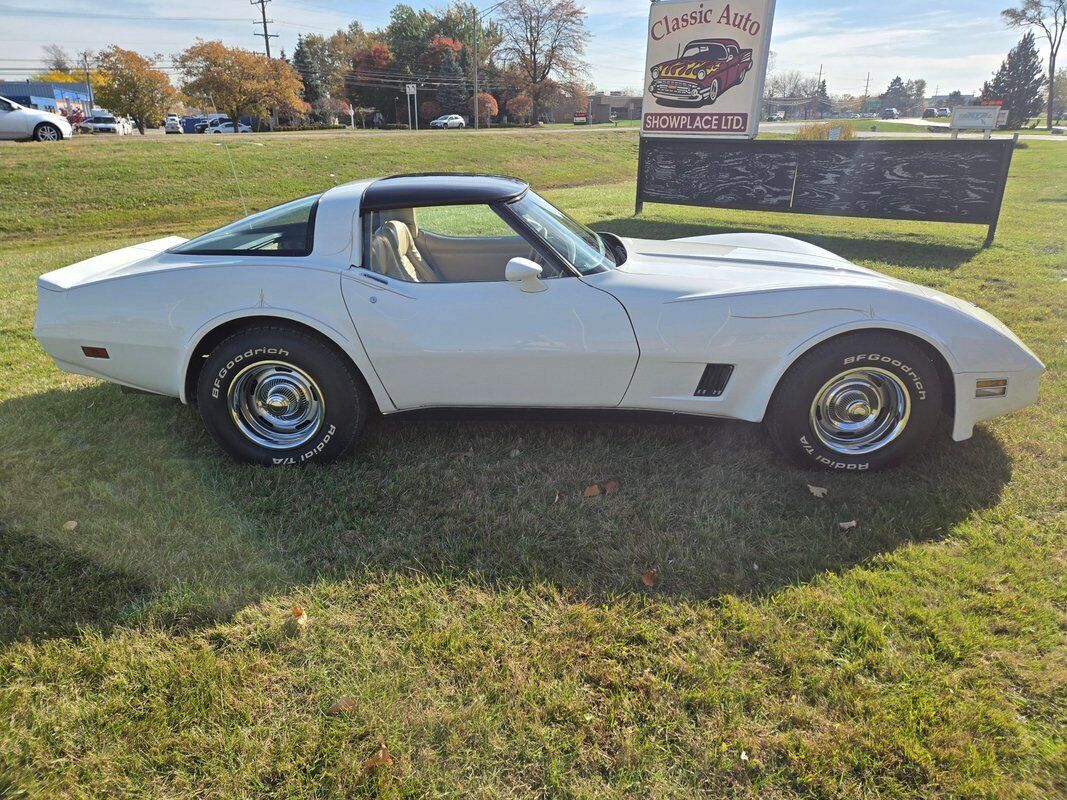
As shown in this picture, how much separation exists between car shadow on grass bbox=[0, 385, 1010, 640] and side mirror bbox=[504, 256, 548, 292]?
0.78 metres

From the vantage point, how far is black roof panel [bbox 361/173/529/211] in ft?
10.7

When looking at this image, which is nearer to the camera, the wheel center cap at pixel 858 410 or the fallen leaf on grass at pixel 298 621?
the fallen leaf on grass at pixel 298 621

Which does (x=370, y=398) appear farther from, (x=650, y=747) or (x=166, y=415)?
(x=650, y=747)

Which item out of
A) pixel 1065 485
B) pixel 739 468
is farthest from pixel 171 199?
pixel 1065 485

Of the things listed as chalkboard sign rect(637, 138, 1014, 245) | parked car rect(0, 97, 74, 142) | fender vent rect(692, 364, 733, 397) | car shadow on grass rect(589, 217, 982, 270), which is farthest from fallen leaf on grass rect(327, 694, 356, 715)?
parked car rect(0, 97, 74, 142)

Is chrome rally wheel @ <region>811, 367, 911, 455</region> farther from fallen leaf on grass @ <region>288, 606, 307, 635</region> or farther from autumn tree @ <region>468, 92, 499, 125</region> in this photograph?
autumn tree @ <region>468, 92, 499, 125</region>

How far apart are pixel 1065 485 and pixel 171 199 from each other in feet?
56.7

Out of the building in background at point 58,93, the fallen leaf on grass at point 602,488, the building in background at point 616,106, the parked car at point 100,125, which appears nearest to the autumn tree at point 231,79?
the parked car at point 100,125

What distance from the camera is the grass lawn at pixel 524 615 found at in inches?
73.1

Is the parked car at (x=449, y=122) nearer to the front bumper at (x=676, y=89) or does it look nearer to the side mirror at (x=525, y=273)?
the front bumper at (x=676, y=89)

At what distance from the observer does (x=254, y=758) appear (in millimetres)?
1874

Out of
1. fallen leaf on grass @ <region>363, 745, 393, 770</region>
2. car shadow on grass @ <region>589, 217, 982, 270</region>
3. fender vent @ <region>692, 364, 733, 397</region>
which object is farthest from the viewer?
car shadow on grass @ <region>589, 217, 982, 270</region>

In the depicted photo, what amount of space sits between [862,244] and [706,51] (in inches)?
182

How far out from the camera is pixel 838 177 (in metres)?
9.68
